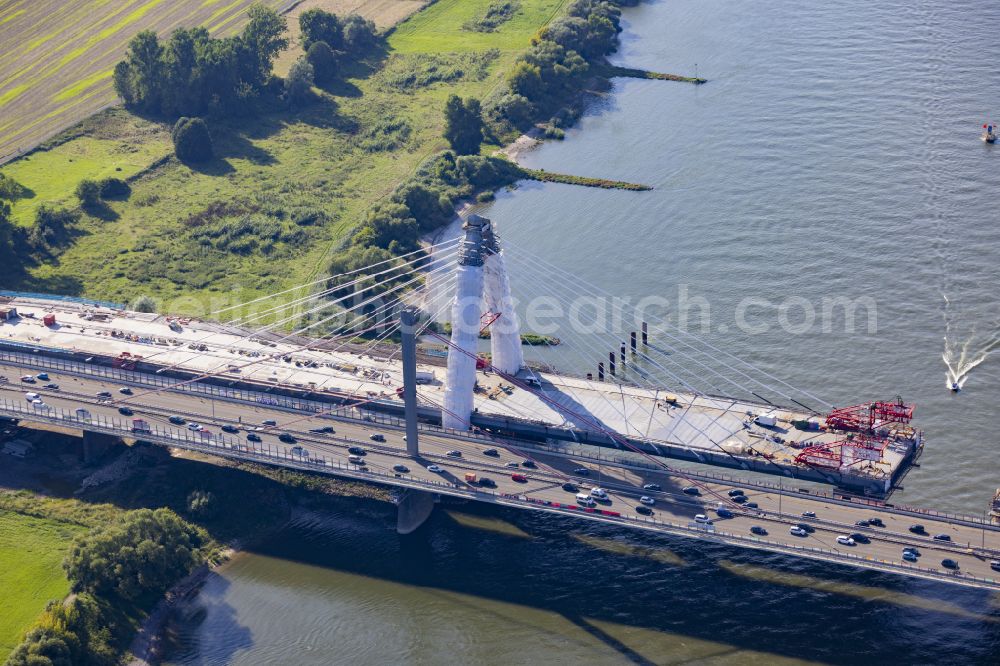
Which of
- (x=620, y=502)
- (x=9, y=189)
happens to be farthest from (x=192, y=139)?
(x=620, y=502)

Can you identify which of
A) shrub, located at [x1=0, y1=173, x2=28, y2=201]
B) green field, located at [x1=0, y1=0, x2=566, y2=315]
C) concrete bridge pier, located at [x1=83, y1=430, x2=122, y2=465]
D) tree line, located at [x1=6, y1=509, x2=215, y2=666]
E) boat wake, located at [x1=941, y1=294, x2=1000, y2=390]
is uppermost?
shrub, located at [x1=0, y1=173, x2=28, y2=201]

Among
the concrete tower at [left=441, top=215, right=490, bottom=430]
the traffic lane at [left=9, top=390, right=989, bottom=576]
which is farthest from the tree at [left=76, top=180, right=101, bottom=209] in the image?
the concrete tower at [left=441, top=215, right=490, bottom=430]

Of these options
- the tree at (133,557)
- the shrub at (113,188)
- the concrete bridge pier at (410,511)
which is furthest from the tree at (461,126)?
the tree at (133,557)

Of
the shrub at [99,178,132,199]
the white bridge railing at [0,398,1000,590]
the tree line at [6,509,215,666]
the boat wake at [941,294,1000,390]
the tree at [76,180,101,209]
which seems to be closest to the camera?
the tree line at [6,509,215,666]

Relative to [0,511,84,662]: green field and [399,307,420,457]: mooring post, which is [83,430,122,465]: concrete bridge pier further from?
[399,307,420,457]: mooring post

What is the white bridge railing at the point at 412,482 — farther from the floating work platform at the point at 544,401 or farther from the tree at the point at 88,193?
the tree at the point at 88,193

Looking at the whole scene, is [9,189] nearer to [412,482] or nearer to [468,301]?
[468,301]

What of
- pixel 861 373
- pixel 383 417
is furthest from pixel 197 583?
pixel 861 373
